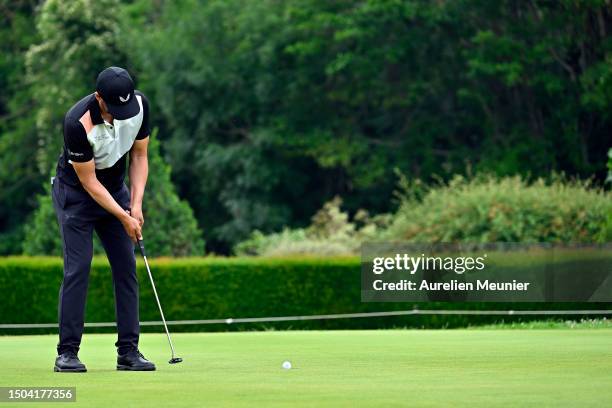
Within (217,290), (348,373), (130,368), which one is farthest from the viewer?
A: (217,290)

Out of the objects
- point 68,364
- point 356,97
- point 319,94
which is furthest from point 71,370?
point 319,94

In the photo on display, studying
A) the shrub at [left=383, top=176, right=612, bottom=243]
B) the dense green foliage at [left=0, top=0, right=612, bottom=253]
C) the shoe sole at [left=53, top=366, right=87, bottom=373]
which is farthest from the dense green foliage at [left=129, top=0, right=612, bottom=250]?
the shoe sole at [left=53, top=366, right=87, bottom=373]

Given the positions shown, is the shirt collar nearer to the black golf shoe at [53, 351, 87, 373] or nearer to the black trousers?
the black trousers

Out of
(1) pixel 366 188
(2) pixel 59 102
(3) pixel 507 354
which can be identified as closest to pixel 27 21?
(2) pixel 59 102

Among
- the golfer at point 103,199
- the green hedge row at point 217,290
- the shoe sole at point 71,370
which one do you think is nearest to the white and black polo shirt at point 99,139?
the golfer at point 103,199

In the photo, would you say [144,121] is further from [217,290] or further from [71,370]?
[217,290]

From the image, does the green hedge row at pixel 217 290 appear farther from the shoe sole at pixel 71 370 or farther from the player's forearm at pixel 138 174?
the shoe sole at pixel 71 370

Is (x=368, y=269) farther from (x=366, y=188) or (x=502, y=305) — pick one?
(x=366, y=188)

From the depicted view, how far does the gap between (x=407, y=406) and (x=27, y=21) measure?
143ft

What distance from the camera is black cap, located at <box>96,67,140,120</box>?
336 inches

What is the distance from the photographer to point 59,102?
41.9 metres

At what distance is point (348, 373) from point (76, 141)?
2.12m

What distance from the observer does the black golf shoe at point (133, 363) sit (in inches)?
341

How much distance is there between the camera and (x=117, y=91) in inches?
336
